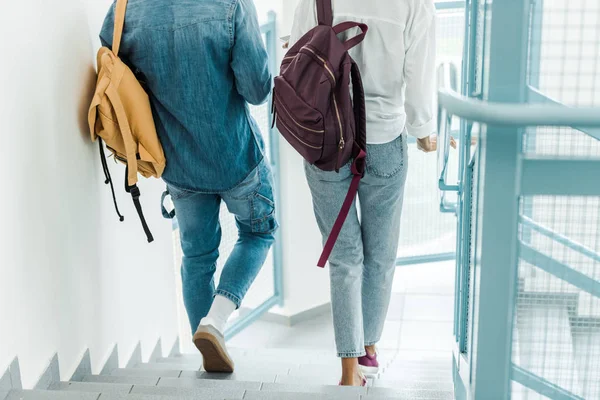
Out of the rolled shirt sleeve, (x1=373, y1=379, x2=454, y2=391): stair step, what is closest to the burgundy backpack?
the rolled shirt sleeve

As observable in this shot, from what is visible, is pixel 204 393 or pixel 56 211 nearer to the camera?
pixel 204 393

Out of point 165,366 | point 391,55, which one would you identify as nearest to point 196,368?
point 165,366

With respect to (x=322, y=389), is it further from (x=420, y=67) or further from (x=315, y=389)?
(x=420, y=67)

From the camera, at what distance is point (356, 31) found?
202 cm

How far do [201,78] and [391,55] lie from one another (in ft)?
1.92

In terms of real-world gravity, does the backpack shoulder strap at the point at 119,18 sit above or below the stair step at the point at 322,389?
above

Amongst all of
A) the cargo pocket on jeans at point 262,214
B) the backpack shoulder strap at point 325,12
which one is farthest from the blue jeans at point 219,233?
the backpack shoulder strap at point 325,12

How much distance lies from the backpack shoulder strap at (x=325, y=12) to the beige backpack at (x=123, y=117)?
602 mm

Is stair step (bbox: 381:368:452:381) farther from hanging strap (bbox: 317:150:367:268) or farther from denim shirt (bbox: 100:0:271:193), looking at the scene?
denim shirt (bbox: 100:0:271:193)

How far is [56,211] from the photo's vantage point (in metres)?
2.24

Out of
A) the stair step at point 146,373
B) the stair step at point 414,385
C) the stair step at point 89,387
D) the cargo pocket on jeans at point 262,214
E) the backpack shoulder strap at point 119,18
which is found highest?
the backpack shoulder strap at point 119,18

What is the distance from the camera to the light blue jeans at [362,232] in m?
2.17

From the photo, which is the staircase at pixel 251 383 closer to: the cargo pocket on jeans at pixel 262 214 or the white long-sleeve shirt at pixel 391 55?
the cargo pocket on jeans at pixel 262 214

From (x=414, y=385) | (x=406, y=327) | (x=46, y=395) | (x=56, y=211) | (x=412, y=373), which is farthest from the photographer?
(x=406, y=327)
